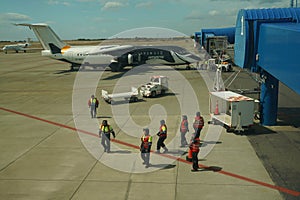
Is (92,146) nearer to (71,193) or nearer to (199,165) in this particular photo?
(71,193)

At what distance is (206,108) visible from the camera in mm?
23562

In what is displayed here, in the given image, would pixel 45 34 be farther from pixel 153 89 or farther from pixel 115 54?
pixel 153 89

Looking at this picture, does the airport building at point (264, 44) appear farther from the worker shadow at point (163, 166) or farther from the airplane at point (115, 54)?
the airplane at point (115, 54)

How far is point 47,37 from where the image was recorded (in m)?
45.6

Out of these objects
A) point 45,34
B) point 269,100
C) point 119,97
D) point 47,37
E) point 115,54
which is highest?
point 45,34

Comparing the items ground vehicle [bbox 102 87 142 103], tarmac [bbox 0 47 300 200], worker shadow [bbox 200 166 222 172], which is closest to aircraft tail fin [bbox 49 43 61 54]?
tarmac [bbox 0 47 300 200]

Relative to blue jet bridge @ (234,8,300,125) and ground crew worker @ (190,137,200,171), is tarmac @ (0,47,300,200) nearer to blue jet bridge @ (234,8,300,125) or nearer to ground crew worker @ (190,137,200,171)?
ground crew worker @ (190,137,200,171)

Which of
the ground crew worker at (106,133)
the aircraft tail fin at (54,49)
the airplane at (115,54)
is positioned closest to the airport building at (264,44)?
the ground crew worker at (106,133)

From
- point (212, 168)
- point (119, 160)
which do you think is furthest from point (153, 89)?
point (212, 168)

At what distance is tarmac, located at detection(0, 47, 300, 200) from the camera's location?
11330 mm

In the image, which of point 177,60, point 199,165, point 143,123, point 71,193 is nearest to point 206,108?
point 143,123

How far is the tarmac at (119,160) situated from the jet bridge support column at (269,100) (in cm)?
106

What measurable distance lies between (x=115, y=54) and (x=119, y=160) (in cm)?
3209

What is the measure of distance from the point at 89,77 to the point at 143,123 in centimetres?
2470
